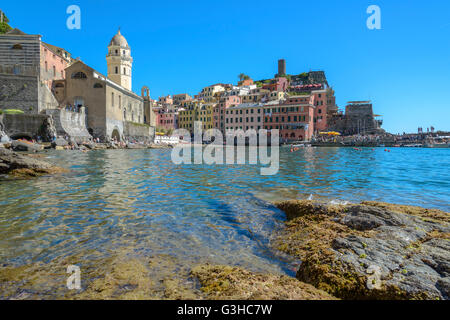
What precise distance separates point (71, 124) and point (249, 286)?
46.7 metres

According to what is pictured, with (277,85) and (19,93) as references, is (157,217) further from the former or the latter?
(277,85)

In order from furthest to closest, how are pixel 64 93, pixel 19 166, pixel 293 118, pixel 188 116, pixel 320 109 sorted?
pixel 188 116, pixel 320 109, pixel 293 118, pixel 64 93, pixel 19 166

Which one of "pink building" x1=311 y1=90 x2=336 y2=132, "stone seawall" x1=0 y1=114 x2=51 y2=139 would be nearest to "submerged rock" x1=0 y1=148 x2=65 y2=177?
"stone seawall" x1=0 y1=114 x2=51 y2=139

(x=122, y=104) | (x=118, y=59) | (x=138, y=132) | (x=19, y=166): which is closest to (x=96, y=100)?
(x=122, y=104)

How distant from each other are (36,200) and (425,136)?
295 feet

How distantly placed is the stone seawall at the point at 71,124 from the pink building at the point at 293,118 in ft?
143

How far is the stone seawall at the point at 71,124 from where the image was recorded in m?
38.6

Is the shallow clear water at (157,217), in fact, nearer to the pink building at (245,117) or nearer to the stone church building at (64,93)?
the stone church building at (64,93)

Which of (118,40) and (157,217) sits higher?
(118,40)

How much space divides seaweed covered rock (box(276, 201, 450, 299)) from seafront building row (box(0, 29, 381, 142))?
134 ft

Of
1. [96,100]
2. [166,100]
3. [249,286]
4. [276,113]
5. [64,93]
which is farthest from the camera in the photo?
[166,100]

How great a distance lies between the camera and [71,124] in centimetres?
4206

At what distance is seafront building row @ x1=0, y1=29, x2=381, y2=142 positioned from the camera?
3844cm

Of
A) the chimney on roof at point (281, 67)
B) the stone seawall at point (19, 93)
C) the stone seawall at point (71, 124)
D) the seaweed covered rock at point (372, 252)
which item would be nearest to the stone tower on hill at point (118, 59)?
the stone seawall at point (71, 124)
